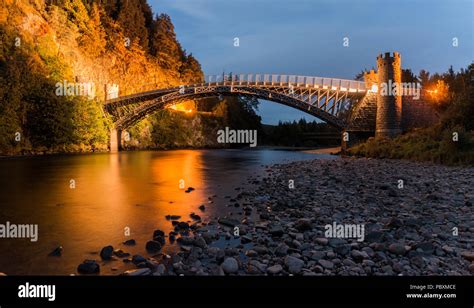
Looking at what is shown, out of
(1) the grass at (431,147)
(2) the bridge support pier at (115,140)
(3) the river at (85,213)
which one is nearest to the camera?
(3) the river at (85,213)

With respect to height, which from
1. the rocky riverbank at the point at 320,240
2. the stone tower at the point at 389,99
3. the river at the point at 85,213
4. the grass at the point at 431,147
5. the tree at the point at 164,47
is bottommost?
the river at the point at 85,213

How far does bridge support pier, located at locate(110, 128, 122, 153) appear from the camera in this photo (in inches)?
2261

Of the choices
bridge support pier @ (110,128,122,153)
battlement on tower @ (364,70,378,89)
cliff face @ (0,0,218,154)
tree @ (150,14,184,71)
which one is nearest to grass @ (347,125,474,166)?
battlement on tower @ (364,70,378,89)

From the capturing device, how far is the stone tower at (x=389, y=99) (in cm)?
3753

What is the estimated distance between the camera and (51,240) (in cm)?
634

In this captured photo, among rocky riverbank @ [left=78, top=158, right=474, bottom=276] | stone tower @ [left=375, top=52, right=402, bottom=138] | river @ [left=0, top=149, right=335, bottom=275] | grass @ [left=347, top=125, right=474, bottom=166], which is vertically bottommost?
river @ [left=0, top=149, right=335, bottom=275]

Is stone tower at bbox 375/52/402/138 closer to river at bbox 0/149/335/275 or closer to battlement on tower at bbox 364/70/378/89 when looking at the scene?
battlement on tower at bbox 364/70/378/89

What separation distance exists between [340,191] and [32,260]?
938 centimetres

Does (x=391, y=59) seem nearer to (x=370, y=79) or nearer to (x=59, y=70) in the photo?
(x=370, y=79)

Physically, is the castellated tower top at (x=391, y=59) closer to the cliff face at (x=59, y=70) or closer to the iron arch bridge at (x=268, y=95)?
the iron arch bridge at (x=268, y=95)

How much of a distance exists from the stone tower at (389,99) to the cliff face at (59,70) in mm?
39151

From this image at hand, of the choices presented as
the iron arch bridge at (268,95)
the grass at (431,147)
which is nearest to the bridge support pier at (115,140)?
the iron arch bridge at (268,95)

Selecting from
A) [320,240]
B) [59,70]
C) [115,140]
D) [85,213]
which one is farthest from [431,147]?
[115,140]

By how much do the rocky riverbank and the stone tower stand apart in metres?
29.8
